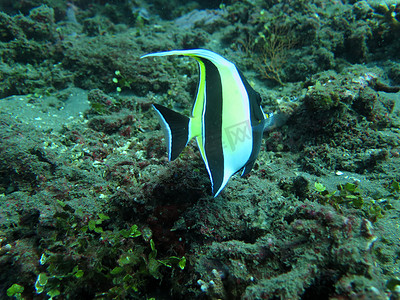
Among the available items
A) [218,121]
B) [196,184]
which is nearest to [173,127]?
[218,121]

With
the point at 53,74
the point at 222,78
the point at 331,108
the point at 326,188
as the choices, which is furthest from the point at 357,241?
the point at 53,74

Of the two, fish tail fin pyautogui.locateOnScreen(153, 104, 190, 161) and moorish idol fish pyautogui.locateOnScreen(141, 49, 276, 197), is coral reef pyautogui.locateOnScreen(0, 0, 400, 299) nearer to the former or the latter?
moorish idol fish pyautogui.locateOnScreen(141, 49, 276, 197)

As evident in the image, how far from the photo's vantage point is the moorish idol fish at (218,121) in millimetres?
1484

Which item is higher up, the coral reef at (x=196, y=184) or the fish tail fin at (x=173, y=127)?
the fish tail fin at (x=173, y=127)

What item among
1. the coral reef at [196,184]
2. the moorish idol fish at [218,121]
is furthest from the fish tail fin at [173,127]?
the coral reef at [196,184]

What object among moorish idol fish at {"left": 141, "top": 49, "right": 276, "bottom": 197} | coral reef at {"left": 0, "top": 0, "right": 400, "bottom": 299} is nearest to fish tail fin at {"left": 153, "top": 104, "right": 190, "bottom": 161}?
moorish idol fish at {"left": 141, "top": 49, "right": 276, "bottom": 197}

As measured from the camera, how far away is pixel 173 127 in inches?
57.0

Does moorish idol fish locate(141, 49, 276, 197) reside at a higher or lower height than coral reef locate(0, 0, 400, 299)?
higher

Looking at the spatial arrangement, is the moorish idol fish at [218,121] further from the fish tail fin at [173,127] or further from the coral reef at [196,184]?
the coral reef at [196,184]

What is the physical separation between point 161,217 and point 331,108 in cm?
280

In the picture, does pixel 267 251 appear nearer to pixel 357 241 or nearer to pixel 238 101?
pixel 357 241

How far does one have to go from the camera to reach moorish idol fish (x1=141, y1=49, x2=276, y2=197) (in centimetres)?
148

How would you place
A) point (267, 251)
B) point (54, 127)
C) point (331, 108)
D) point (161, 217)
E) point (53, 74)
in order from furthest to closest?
point (53, 74), point (54, 127), point (331, 108), point (161, 217), point (267, 251)

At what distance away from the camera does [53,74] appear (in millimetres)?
5328
